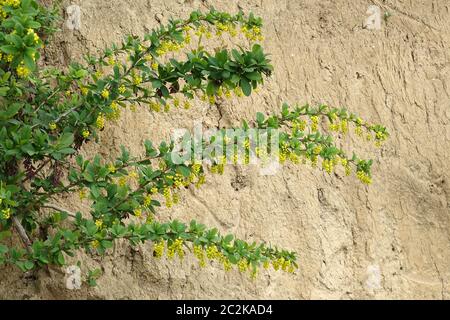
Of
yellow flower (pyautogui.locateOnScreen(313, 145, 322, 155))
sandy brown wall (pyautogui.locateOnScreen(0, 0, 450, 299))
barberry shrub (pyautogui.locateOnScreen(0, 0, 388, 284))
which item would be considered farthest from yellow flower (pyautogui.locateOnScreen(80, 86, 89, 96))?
yellow flower (pyautogui.locateOnScreen(313, 145, 322, 155))

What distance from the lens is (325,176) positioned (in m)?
3.44

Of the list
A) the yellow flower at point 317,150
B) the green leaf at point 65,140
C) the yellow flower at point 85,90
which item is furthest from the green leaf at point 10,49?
the yellow flower at point 317,150

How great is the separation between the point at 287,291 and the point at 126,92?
4.55 ft

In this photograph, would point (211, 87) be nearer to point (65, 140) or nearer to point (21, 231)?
point (65, 140)

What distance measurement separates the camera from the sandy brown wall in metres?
3.19

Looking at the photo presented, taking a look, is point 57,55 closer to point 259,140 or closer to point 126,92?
point 126,92

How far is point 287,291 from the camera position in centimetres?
330

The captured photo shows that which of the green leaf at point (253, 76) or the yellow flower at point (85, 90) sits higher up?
the yellow flower at point (85, 90)

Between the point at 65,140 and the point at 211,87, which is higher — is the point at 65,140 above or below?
below

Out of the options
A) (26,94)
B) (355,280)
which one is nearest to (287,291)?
(355,280)

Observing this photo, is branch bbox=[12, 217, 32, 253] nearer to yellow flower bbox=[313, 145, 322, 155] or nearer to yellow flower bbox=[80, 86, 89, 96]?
yellow flower bbox=[80, 86, 89, 96]

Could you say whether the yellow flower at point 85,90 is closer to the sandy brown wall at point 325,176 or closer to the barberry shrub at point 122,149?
the barberry shrub at point 122,149

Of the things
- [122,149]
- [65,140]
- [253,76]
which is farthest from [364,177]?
[65,140]

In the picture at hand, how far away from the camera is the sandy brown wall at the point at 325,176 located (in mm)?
3191
